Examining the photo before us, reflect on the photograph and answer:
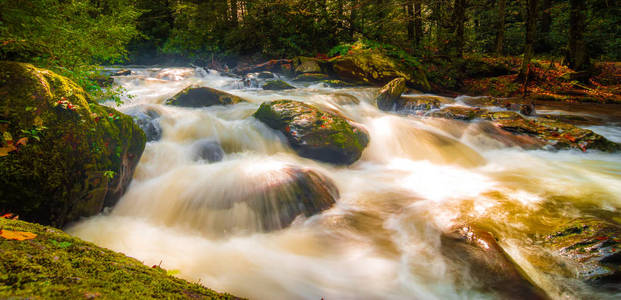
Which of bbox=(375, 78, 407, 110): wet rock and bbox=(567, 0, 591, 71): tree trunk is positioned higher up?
bbox=(567, 0, 591, 71): tree trunk

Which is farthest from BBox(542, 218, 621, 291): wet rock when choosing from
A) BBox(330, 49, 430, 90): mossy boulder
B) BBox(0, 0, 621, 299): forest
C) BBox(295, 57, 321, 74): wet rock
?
BBox(295, 57, 321, 74): wet rock

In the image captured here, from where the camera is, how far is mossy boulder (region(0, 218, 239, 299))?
0.97 metres

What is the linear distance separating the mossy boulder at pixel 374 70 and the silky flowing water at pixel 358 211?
552 centimetres

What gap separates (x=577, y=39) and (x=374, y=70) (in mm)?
8682

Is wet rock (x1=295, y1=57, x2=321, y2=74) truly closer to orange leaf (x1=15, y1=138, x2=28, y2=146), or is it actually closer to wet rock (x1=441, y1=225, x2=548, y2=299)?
wet rock (x1=441, y1=225, x2=548, y2=299)

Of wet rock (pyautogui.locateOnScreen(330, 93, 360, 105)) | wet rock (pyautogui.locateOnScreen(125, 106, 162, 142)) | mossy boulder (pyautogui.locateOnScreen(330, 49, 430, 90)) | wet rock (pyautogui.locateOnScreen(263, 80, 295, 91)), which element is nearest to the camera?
wet rock (pyautogui.locateOnScreen(125, 106, 162, 142))

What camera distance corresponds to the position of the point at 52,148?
2.88 metres

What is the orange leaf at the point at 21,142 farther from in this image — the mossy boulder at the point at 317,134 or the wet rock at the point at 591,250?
the wet rock at the point at 591,250

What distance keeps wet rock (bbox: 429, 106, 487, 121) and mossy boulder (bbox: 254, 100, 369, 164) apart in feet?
11.8

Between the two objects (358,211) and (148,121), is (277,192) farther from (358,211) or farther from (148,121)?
(148,121)

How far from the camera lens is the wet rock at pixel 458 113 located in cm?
838

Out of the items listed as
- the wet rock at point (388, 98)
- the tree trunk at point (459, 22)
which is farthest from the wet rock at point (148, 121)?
the tree trunk at point (459, 22)

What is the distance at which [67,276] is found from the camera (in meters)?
1.10

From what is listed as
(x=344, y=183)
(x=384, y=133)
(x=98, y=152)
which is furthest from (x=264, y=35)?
(x=98, y=152)
